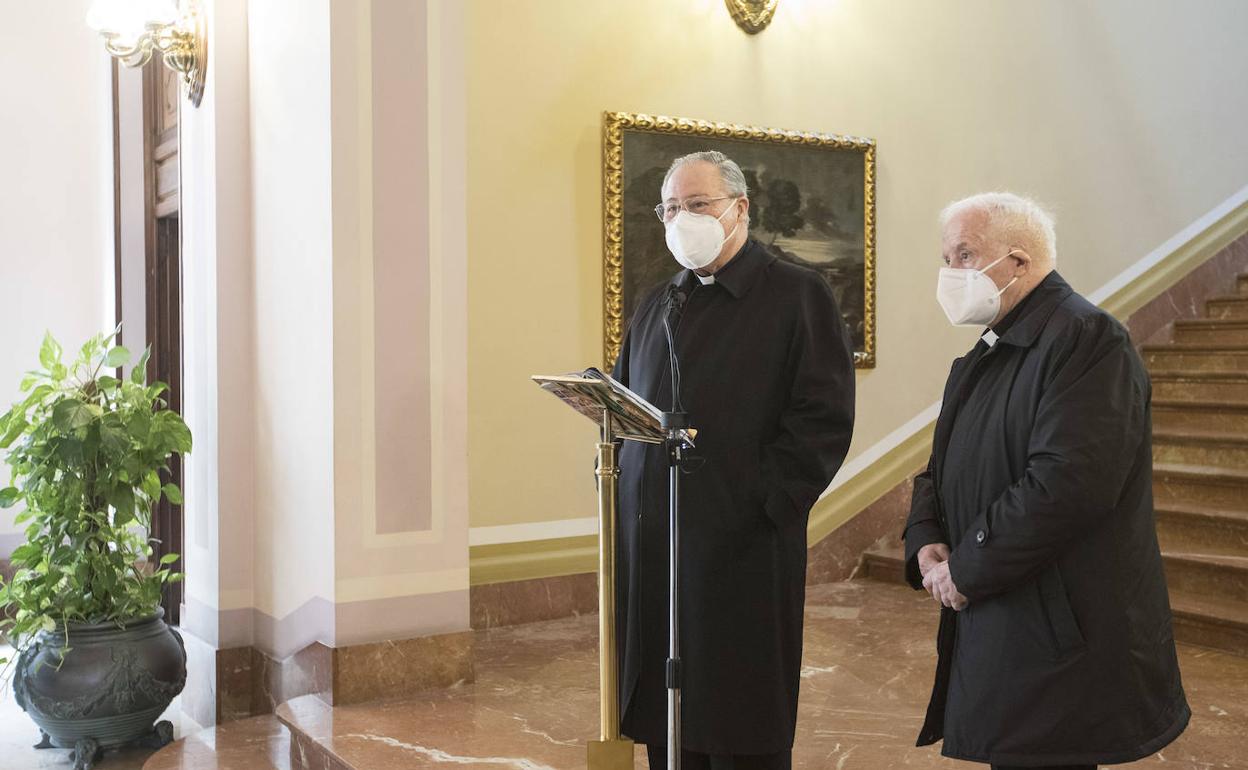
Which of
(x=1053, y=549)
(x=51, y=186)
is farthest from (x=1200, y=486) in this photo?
(x=51, y=186)

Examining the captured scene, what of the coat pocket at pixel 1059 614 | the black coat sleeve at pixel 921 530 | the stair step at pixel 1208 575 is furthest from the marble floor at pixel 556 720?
the coat pocket at pixel 1059 614

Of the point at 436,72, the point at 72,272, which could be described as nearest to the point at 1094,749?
the point at 436,72

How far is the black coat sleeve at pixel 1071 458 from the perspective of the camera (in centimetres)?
207

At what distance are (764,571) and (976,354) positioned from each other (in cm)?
62

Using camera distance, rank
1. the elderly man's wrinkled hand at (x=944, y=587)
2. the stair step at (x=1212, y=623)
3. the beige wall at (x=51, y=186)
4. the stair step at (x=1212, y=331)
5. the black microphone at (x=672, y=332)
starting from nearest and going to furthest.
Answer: the elderly man's wrinkled hand at (x=944, y=587) → the black microphone at (x=672, y=332) → the stair step at (x=1212, y=623) → the beige wall at (x=51, y=186) → the stair step at (x=1212, y=331)

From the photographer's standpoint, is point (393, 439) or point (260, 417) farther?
point (260, 417)

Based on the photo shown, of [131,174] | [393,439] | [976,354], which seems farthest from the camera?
[131,174]

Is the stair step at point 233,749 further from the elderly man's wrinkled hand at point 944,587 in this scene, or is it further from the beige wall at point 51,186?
the beige wall at point 51,186

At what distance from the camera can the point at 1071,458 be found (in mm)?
2061

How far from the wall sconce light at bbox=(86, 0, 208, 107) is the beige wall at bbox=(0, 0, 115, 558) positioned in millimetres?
2039

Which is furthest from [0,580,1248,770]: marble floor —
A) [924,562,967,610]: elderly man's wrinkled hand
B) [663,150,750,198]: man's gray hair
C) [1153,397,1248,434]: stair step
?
[1153,397,1248,434]: stair step

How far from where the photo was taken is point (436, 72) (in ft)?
13.2

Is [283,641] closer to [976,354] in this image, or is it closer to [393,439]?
[393,439]

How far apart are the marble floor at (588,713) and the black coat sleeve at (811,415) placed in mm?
1115
